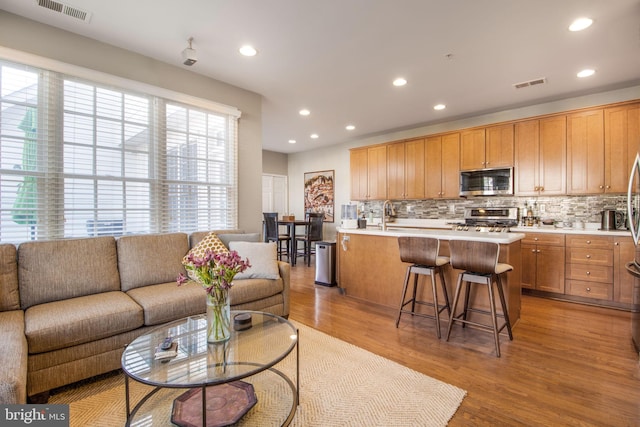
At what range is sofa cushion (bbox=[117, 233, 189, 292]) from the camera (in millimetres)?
2580

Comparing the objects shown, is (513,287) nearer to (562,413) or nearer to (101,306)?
(562,413)

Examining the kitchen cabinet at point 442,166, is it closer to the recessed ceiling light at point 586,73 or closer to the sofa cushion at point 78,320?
the recessed ceiling light at point 586,73

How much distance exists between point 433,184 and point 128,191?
4.45 metres

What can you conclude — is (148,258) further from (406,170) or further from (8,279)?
(406,170)

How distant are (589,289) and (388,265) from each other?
2492 mm

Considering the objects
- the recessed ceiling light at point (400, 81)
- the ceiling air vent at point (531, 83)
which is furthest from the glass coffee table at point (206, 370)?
the ceiling air vent at point (531, 83)

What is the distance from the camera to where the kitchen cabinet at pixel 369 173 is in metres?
5.81

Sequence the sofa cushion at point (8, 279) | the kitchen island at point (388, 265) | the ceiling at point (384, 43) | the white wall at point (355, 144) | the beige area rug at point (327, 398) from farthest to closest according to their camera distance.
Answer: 1. the white wall at point (355, 144)
2. the kitchen island at point (388, 265)
3. the ceiling at point (384, 43)
4. the sofa cushion at point (8, 279)
5. the beige area rug at point (327, 398)

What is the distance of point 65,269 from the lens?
229 centimetres

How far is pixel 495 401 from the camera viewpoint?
1.82 m

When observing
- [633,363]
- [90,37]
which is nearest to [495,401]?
[633,363]

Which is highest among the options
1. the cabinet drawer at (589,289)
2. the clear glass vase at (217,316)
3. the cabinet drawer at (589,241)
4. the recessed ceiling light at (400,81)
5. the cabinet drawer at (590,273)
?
the recessed ceiling light at (400,81)

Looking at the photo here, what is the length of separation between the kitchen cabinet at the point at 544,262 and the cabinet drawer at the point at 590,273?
0.29 ft

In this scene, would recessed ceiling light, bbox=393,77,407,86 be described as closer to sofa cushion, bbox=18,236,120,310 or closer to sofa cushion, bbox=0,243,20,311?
sofa cushion, bbox=18,236,120,310
